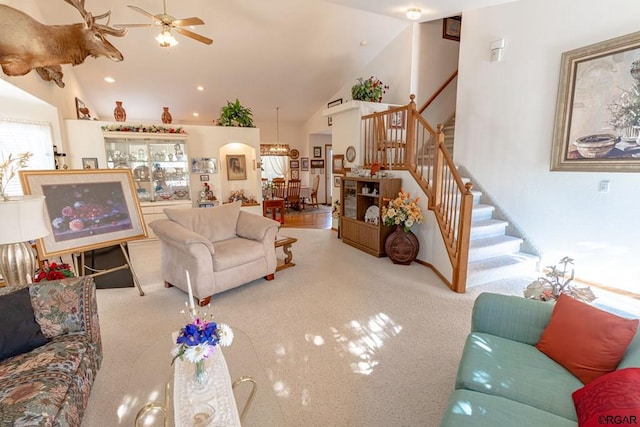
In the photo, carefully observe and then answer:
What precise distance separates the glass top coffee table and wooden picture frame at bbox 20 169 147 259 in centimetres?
175

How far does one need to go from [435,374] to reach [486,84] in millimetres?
4208

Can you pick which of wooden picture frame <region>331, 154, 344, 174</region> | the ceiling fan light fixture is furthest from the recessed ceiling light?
the ceiling fan light fixture

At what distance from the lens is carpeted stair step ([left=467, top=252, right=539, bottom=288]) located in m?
3.58

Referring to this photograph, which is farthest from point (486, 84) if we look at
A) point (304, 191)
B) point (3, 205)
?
point (304, 191)

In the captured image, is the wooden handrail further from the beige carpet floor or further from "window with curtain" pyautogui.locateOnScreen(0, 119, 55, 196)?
"window with curtain" pyautogui.locateOnScreen(0, 119, 55, 196)

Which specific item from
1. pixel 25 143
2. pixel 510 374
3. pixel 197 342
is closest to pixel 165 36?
pixel 25 143

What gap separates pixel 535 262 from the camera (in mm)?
3984

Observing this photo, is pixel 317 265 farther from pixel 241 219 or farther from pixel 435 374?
pixel 435 374

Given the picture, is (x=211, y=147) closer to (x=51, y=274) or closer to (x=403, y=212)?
(x=403, y=212)

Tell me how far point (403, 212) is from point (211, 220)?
8.25 ft

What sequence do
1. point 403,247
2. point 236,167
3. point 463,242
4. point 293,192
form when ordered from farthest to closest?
1. point 293,192
2. point 236,167
3. point 403,247
4. point 463,242

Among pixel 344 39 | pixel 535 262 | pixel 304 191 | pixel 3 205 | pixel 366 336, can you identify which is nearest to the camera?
pixel 3 205

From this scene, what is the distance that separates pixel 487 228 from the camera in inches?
163

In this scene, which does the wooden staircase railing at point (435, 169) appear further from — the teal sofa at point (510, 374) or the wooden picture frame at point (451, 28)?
the wooden picture frame at point (451, 28)
